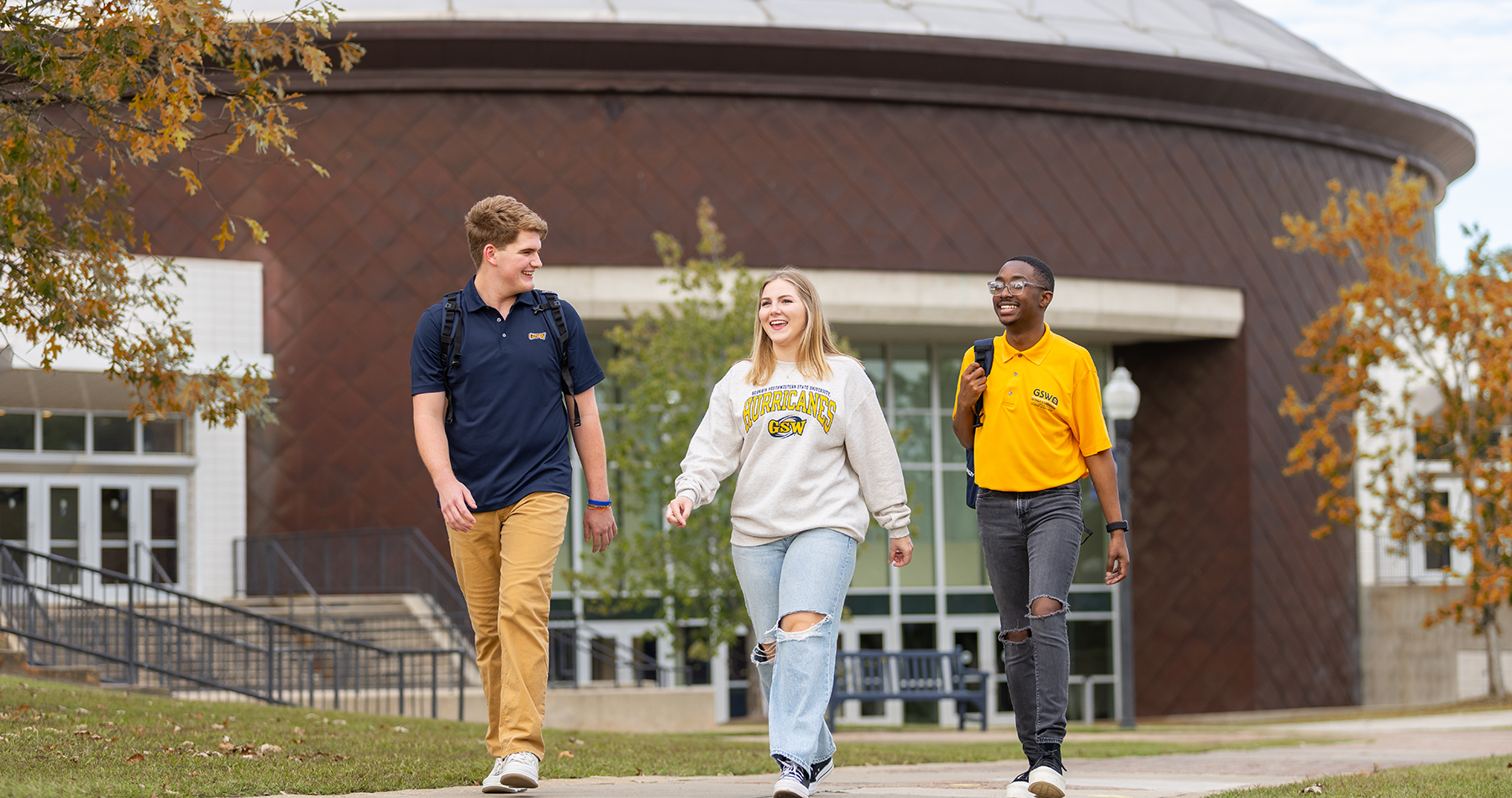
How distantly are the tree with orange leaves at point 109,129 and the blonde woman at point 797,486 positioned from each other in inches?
155

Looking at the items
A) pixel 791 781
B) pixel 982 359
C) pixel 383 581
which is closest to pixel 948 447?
pixel 383 581

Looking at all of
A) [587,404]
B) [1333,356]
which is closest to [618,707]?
[1333,356]

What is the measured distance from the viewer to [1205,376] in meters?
26.9

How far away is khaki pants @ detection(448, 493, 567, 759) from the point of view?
5738 mm

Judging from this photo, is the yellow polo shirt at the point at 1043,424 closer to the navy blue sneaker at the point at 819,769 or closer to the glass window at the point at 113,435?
the navy blue sneaker at the point at 819,769

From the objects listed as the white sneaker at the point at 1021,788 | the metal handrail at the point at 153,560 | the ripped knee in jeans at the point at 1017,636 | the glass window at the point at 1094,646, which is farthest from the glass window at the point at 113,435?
the white sneaker at the point at 1021,788

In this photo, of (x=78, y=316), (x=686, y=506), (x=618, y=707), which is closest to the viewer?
(x=686, y=506)

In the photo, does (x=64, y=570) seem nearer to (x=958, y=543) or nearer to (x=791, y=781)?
(x=958, y=543)

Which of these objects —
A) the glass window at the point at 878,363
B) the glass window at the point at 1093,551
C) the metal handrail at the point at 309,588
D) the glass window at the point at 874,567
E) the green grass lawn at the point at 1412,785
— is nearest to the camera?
the green grass lawn at the point at 1412,785

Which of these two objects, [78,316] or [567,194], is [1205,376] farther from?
[78,316]

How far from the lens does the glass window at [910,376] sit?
26.9 metres

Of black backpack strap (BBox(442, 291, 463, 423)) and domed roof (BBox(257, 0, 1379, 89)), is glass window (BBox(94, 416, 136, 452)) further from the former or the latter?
black backpack strap (BBox(442, 291, 463, 423))

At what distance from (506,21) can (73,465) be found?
9.09 m

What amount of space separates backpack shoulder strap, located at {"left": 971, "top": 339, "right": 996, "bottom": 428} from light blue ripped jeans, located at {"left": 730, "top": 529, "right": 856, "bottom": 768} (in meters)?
0.78
